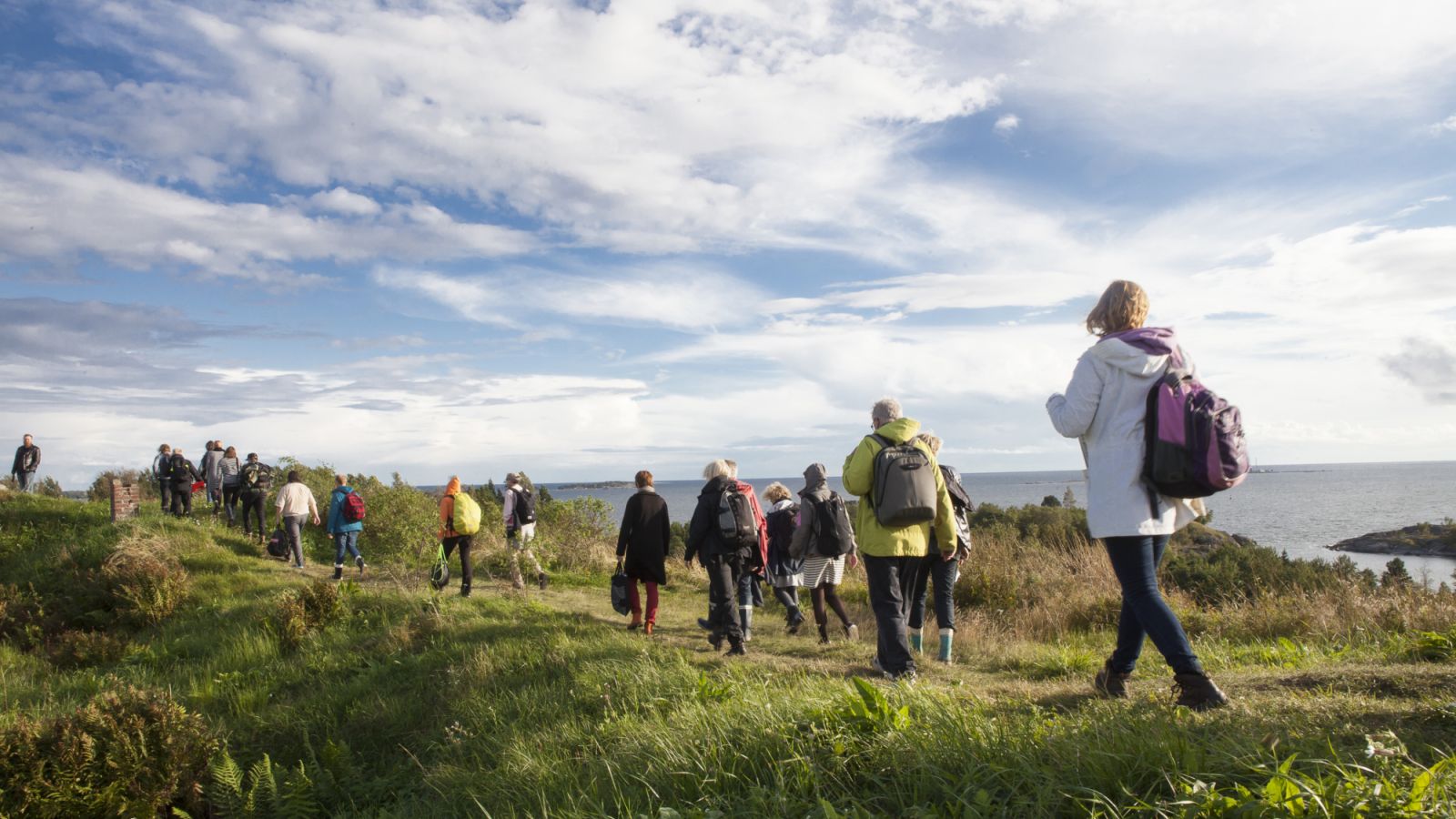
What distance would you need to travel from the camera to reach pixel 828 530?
819 centimetres

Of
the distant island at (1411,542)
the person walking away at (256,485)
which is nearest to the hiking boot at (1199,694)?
the person walking away at (256,485)

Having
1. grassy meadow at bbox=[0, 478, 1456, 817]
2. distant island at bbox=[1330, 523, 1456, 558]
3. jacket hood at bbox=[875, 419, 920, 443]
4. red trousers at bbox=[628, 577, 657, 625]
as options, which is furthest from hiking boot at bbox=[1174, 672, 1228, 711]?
distant island at bbox=[1330, 523, 1456, 558]

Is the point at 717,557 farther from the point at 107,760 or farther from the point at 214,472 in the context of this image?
the point at 214,472

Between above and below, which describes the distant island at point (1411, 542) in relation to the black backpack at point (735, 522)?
below

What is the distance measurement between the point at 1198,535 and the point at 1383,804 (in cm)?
3584

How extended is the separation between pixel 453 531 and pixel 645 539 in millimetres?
3535

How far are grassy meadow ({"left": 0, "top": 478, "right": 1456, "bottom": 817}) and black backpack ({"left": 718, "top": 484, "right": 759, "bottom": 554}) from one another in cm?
103

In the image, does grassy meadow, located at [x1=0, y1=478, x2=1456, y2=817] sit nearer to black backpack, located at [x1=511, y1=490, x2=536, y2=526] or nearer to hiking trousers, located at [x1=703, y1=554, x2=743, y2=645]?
hiking trousers, located at [x1=703, y1=554, x2=743, y2=645]

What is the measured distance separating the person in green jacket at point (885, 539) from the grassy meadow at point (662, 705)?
52cm

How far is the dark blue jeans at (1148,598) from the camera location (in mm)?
4008

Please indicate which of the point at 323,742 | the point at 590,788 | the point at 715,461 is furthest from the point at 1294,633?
the point at 323,742

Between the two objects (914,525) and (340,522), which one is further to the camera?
(340,522)

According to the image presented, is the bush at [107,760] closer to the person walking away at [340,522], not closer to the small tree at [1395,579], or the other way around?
the person walking away at [340,522]

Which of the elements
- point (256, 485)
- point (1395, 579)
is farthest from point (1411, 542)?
point (256, 485)
